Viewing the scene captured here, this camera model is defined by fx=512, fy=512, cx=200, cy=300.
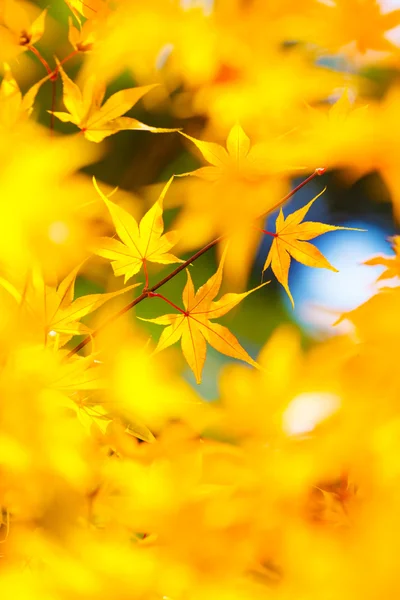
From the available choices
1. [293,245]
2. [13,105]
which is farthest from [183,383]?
[13,105]

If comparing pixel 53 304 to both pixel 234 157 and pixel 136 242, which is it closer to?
pixel 136 242

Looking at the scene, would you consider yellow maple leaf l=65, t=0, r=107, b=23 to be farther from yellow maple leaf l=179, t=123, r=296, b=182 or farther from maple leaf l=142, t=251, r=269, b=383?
maple leaf l=142, t=251, r=269, b=383

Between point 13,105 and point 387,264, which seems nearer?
point 13,105

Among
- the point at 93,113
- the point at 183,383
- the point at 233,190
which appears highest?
the point at 93,113

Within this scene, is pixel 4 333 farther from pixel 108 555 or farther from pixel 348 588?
pixel 348 588

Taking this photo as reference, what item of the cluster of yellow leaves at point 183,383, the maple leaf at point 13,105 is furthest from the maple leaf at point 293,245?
the maple leaf at point 13,105

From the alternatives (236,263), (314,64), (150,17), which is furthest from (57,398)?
(236,263)

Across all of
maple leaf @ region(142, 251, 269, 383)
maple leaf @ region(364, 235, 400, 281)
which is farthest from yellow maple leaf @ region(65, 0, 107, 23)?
maple leaf @ region(364, 235, 400, 281)

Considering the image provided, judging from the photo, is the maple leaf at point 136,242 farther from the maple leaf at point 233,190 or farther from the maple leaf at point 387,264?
the maple leaf at point 387,264
